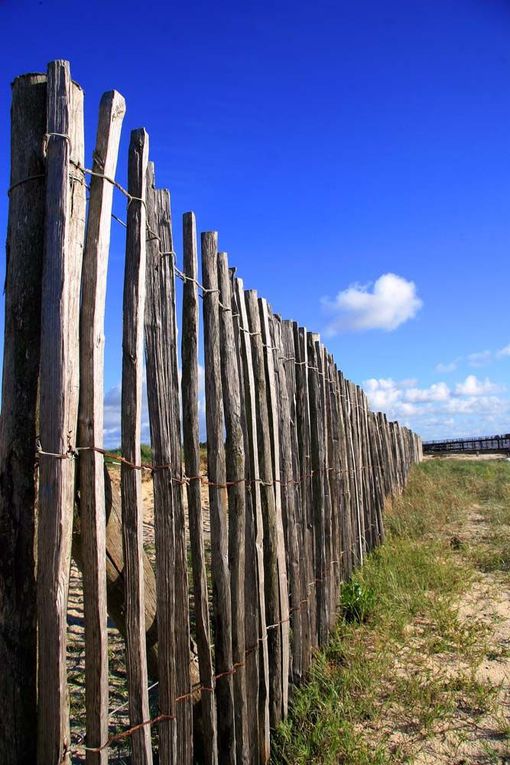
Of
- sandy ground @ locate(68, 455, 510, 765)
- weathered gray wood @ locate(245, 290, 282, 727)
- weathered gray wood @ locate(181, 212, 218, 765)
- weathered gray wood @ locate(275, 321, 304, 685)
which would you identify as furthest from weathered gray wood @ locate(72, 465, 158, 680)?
weathered gray wood @ locate(275, 321, 304, 685)

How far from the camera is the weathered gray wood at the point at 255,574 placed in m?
3.02

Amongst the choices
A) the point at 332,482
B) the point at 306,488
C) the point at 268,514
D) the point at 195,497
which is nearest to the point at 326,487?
the point at 332,482

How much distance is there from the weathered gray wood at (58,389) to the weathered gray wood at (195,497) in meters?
0.81

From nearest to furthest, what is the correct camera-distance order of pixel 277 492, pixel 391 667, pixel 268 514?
pixel 268 514
pixel 277 492
pixel 391 667

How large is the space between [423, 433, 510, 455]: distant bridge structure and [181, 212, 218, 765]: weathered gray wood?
119ft

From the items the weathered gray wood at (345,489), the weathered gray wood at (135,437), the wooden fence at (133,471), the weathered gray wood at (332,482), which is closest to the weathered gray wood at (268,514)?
the wooden fence at (133,471)

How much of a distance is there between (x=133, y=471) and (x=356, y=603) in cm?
325

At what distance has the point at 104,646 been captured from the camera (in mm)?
1891

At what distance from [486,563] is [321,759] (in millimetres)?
3852

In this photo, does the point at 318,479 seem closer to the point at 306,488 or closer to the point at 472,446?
the point at 306,488

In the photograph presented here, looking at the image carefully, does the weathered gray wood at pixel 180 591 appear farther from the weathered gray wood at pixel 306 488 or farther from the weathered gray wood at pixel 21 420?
the weathered gray wood at pixel 306 488

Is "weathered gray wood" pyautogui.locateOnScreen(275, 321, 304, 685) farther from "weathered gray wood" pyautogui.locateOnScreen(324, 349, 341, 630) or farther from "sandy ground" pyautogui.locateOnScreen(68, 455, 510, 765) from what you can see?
"weathered gray wood" pyautogui.locateOnScreen(324, 349, 341, 630)

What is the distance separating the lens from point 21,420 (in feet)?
6.02

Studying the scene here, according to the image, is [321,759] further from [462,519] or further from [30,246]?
[462,519]
